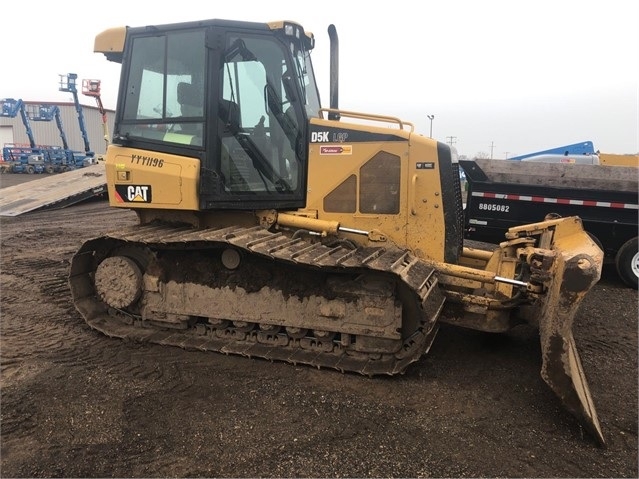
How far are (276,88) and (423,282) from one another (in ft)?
7.40

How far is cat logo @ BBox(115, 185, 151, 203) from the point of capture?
4.62m

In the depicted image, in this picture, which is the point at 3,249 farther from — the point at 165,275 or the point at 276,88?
the point at 276,88

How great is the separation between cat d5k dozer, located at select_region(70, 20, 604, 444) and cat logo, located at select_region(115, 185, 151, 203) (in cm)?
2

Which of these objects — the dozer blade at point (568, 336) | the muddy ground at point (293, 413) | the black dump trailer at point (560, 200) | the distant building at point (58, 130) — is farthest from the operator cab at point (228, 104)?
the distant building at point (58, 130)

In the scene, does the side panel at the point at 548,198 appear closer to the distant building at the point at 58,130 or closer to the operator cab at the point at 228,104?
the operator cab at the point at 228,104

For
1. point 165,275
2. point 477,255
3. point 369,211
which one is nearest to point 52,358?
point 165,275

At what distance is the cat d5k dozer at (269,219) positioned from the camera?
4.07 metres

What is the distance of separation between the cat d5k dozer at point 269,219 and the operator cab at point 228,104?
0.01 m

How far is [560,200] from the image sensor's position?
302 inches

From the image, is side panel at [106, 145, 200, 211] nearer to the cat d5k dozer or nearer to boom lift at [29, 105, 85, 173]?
the cat d5k dozer

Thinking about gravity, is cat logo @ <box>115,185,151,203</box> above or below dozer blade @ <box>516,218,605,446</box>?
above

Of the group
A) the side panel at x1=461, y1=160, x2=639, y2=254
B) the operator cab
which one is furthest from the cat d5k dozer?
the side panel at x1=461, y1=160, x2=639, y2=254

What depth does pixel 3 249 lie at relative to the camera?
819cm

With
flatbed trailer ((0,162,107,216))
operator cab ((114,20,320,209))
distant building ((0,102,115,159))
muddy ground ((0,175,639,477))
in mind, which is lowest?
muddy ground ((0,175,639,477))
